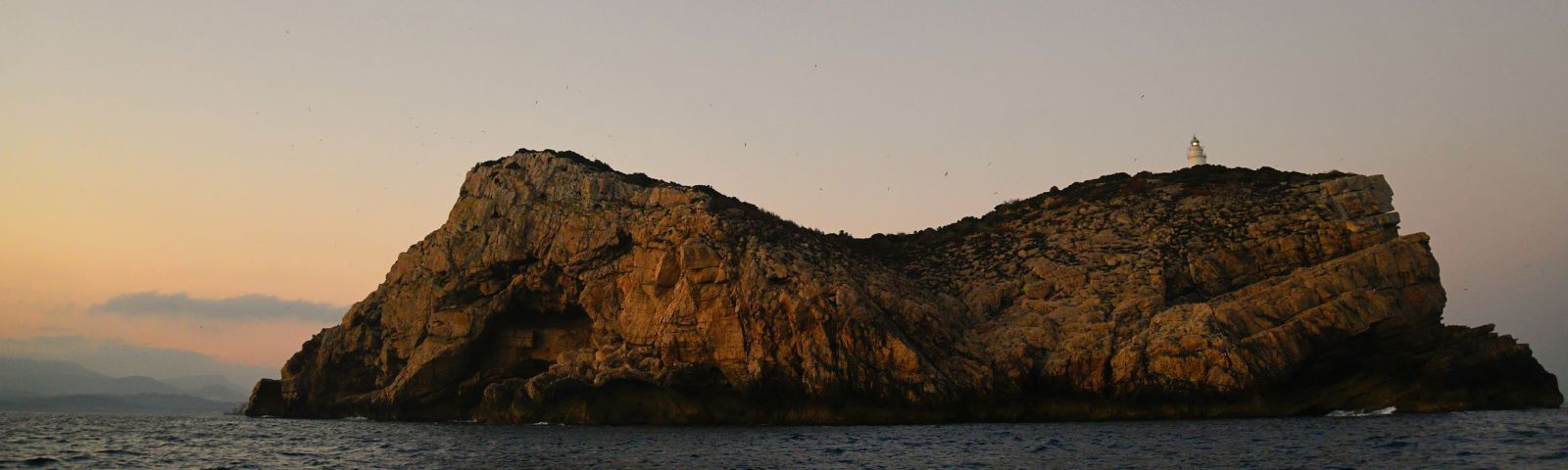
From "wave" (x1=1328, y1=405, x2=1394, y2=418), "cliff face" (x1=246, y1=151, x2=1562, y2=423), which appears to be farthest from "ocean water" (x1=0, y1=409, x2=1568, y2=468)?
"cliff face" (x1=246, y1=151, x2=1562, y2=423)

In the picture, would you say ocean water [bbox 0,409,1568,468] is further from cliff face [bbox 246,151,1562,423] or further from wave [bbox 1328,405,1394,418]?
cliff face [bbox 246,151,1562,423]

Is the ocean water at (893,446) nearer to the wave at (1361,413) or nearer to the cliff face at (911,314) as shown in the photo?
the wave at (1361,413)

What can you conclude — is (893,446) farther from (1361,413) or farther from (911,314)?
(1361,413)

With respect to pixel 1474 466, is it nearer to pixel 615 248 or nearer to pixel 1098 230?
pixel 1098 230

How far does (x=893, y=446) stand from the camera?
32.6 m

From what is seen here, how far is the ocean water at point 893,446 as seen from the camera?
25781mm

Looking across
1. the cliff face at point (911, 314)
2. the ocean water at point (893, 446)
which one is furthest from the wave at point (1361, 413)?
the ocean water at point (893, 446)

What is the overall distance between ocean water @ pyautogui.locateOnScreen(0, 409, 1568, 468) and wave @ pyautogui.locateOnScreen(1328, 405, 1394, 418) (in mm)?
1460

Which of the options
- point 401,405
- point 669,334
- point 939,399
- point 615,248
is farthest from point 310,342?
point 939,399

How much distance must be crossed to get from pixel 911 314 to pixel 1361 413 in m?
18.9

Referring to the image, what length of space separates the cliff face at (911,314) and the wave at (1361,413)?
13.5 inches

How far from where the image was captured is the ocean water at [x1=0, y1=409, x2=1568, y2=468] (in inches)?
1015

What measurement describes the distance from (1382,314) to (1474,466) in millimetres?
22383

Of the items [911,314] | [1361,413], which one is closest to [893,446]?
[911,314]
